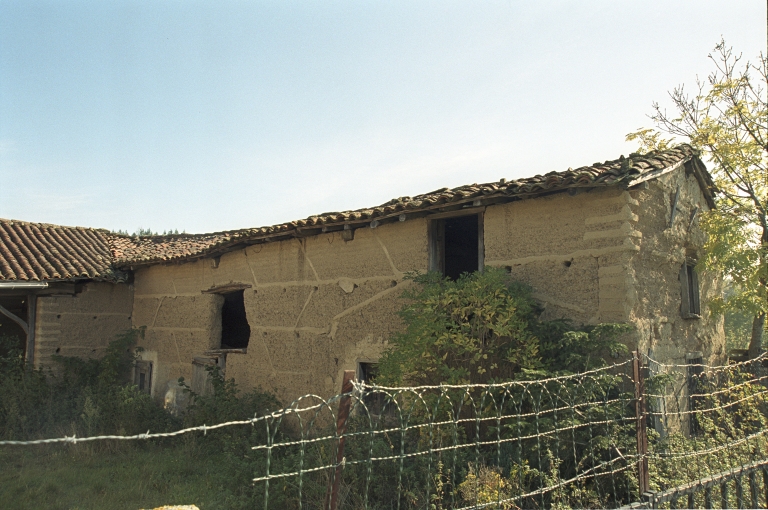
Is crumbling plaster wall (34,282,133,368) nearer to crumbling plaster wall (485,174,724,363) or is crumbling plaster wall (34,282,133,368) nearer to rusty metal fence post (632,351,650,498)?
crumbling plaster wall (485,174,724,363)

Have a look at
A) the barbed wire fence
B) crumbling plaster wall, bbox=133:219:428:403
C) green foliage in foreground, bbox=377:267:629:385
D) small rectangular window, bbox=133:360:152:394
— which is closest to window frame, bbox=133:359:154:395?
small rectangular window, bbox=133:360:152:394

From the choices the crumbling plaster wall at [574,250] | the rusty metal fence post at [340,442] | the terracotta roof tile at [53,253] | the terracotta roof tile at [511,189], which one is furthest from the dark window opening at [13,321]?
the rusty metal fence post at [340,442]

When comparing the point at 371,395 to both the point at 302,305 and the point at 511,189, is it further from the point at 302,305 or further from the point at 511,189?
the point at 511,189

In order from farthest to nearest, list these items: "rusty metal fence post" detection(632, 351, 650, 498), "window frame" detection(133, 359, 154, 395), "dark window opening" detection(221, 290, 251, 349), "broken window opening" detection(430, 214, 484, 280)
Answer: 1. "dark window opening" detection(221, 290, 251, 349)
2. "window frame" detection(133, 359, 154, 395)
3. "broken window opening" detection(430, 214, 484, 280)
4. "rusty metal fence post" detection(632, 351, 650, 498)

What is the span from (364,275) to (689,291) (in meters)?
4.99

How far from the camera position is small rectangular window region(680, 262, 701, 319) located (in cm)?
817

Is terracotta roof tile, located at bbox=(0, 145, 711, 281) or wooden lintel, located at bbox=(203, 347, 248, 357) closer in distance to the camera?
terracotta roof tile, located at bbox=(0, 145, 711, 281)

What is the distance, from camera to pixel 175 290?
12.5 metres

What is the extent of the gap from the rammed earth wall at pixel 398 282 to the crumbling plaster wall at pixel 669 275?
3 cm

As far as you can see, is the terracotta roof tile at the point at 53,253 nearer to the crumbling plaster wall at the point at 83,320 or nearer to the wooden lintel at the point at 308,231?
the crumbling plaster wall at the point at 83,320

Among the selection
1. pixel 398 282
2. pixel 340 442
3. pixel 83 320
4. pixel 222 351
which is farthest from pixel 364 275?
pixel 83 320

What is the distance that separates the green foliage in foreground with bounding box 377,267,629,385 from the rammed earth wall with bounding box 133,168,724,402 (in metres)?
0.50

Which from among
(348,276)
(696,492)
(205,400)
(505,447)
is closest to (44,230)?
(205,400)

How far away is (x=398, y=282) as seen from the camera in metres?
8.24
